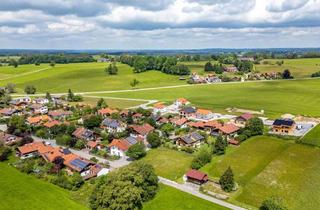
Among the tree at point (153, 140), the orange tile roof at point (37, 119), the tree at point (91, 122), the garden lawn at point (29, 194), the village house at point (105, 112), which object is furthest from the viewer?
the village house at point (105, 112)

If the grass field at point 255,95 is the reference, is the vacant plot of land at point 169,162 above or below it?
below

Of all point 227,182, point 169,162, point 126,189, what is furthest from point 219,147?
point 126,189

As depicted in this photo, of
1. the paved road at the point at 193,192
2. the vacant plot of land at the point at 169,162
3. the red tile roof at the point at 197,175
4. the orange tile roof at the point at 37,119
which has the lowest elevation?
the vacant plot of land at the point at 169,162

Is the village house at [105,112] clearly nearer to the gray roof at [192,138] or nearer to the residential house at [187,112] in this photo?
the residential house at [187,112]

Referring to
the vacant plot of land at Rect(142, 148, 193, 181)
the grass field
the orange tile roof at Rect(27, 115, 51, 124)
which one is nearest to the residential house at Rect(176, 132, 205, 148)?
the vacant plot of land at Rect(142, 148, 193, 181)

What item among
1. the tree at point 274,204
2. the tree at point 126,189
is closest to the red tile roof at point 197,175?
the tree at point 126,189

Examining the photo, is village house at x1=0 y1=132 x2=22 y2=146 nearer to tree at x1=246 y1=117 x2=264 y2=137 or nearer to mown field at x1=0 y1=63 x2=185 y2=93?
tree at x1=246 y1=117 x2=264 y2=137

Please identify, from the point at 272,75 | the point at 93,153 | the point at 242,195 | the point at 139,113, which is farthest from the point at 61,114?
the point at 272,75
